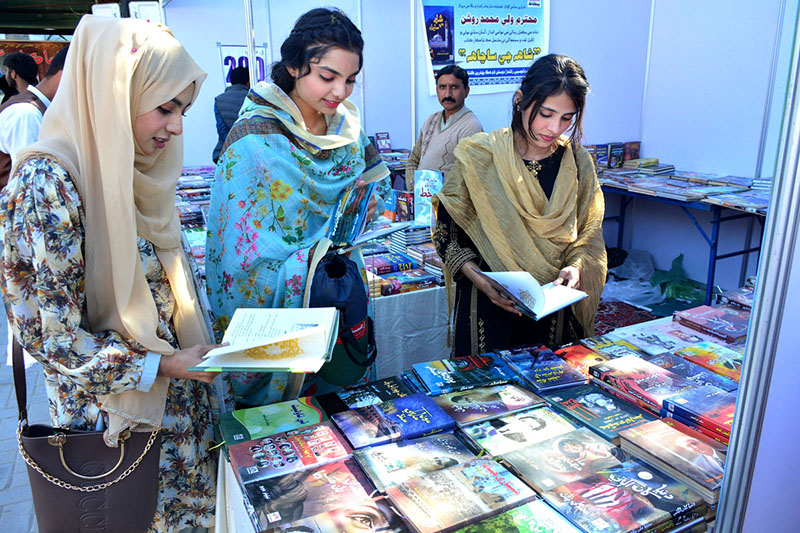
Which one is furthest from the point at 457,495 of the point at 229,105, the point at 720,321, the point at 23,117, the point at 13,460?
the point at 229,105

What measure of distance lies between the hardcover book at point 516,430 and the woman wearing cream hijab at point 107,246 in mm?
620

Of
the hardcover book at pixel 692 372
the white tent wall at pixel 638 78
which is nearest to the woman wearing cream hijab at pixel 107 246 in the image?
the hardcover book at pixel 692 372

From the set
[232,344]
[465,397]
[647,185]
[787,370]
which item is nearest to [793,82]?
[787,370]

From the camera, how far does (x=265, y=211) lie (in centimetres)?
156

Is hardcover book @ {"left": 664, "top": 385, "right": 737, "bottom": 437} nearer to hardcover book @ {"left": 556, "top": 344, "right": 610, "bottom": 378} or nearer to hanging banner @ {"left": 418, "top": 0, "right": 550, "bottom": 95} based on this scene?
hardcover book @ {"left": 556, "top": 344, "right": 610, "bottom": 378}

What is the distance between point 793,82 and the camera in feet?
2.27

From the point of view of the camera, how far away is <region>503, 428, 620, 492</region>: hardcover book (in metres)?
1.04

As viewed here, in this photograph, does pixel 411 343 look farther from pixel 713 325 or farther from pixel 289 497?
pixel 289 497

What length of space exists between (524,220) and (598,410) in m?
0.78

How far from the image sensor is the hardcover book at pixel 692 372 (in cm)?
138

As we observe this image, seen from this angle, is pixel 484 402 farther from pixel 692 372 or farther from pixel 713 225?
pixel 713 225

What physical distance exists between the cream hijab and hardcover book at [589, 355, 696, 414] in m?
1.08

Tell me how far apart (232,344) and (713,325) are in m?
1.62

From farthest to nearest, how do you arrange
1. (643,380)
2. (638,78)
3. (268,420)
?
1. (638,78)
2. (643,380)
3. (268,420)
